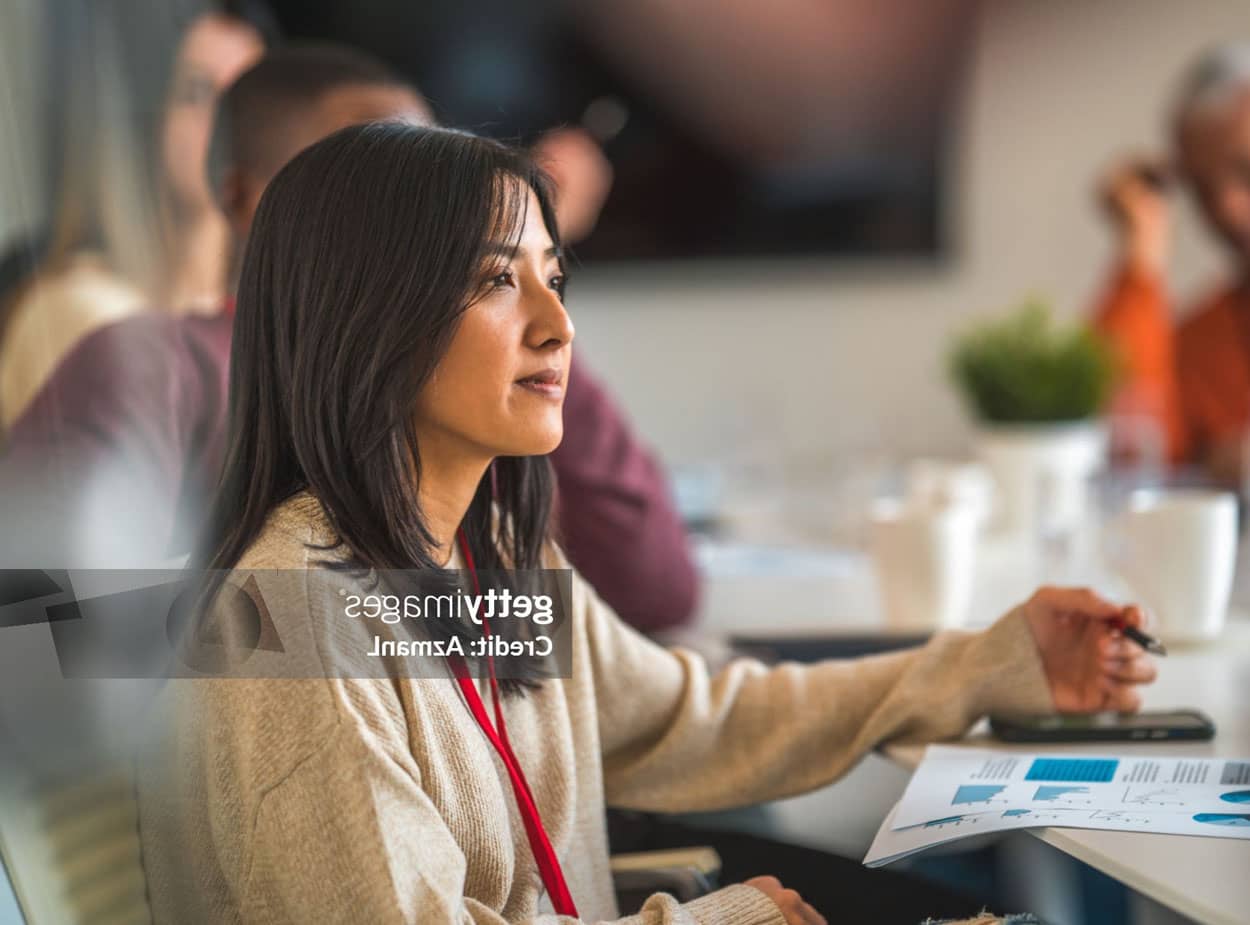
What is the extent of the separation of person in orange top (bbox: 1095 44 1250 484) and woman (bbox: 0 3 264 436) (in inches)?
67.5

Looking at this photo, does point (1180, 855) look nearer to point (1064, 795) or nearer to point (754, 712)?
point (1064, 795)

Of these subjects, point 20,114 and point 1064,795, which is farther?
point 20,114

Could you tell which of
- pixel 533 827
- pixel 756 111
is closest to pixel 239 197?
pixel 533 827

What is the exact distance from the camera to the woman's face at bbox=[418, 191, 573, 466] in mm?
864

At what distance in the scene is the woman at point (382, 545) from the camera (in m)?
0.73

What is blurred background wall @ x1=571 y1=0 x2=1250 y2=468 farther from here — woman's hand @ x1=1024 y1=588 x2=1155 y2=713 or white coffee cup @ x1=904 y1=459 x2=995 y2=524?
woman's hand @ x1=1024 y1=588 x2=1155 y2=713

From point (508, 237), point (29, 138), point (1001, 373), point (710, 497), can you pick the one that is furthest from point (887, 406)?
point (508, 237)

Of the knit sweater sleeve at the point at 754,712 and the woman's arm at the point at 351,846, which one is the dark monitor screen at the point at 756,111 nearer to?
the knit sweater sleeve at the point at 754,712

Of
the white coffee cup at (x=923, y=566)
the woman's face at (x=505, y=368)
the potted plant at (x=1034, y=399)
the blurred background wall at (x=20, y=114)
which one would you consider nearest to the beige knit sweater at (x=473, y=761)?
the woman's face at (x=505, y=368)

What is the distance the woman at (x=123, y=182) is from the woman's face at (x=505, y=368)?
1.85 ft

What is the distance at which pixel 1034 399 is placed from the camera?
2037mm

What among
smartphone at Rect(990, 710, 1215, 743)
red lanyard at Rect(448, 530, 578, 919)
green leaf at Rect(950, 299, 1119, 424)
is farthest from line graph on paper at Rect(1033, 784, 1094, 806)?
green leaf at Rect(950, 299, 1119, 424)

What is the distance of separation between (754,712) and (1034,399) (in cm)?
107

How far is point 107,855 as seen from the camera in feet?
2.67
